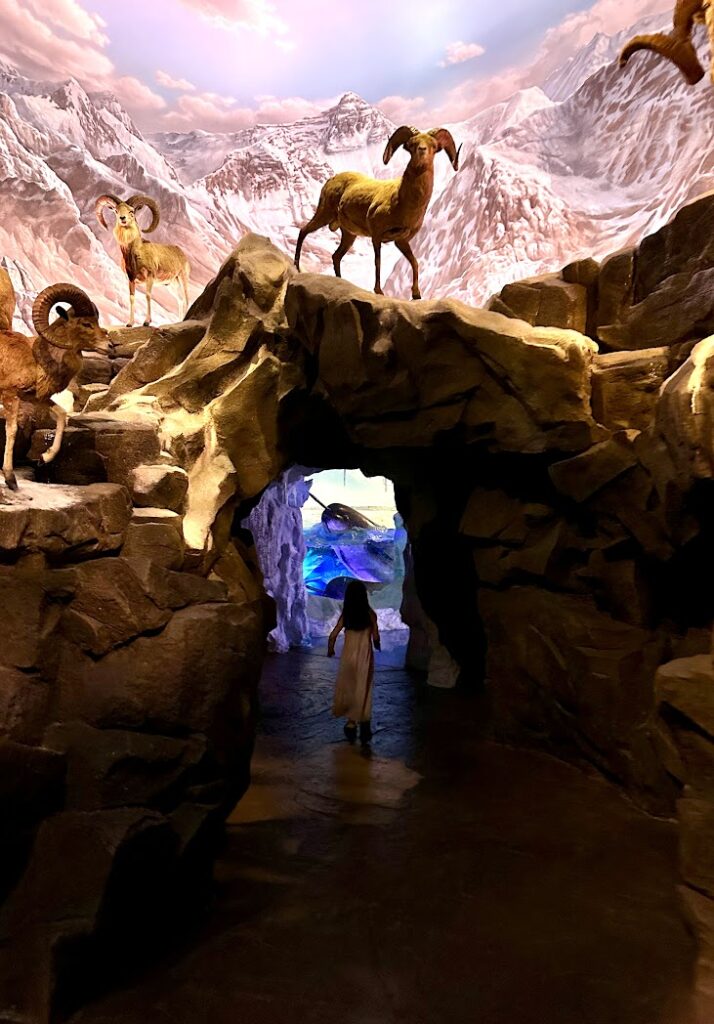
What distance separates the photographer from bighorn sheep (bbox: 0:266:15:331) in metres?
4.28

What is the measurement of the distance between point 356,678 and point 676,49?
6513 mm

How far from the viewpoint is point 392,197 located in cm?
620

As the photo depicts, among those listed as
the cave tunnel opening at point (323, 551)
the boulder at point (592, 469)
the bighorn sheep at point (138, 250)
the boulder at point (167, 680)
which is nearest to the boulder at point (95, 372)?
the bighorn sheep at point (138, 250)

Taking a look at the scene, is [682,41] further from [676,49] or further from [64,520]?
[64,520]

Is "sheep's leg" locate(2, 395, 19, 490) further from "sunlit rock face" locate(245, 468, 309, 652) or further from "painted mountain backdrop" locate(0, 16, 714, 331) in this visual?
"painted mountain backdrop" locate(0, 16, 714, 331)

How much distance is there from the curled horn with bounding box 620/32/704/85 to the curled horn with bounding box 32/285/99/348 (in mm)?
5142

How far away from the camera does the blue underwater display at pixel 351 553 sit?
2014 centimetres

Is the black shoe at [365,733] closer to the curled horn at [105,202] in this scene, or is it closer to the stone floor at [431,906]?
the stone floor at [431,906]

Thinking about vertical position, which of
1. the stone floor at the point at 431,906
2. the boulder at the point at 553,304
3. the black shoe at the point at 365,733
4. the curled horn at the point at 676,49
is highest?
the curled horn at the point at 676,49

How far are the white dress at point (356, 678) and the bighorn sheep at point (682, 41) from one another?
19.7ft

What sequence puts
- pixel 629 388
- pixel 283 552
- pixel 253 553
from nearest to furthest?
pixel 629 388 < pixel 253 553 < pixel 283 552

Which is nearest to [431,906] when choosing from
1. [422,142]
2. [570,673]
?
[570,673]

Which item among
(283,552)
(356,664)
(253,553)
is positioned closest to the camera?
(356,664)

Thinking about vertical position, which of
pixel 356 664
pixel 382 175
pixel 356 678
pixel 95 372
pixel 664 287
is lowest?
pixel 356 678
